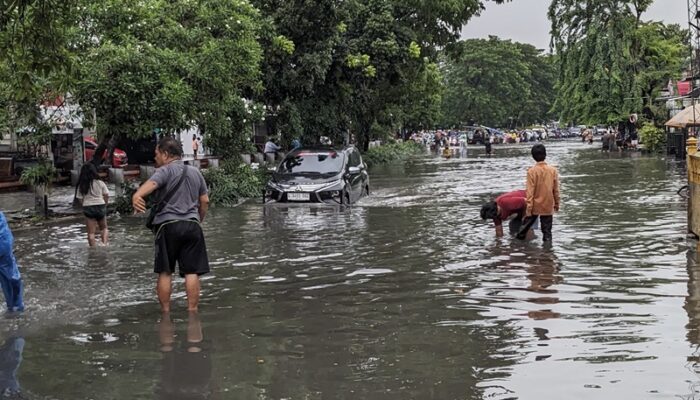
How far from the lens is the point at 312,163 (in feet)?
61.8

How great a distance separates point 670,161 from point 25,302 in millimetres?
29504

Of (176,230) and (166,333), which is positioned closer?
(166,333)

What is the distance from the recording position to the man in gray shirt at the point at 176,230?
7383mm

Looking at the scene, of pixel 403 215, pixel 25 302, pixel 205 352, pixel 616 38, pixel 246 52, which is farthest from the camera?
pixel 616 38

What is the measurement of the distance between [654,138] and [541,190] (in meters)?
34.3

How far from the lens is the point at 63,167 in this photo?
26.4 meters

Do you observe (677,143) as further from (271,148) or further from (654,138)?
(271,148)

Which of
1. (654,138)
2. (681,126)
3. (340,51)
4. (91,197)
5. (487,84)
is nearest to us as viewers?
(91,197)

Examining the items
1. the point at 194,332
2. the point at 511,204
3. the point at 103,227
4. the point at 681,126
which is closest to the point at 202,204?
the point at 194,332

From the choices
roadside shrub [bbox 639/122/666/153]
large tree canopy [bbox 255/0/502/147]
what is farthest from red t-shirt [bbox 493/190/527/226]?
roadside shrub [bbox 639/122/666/153]

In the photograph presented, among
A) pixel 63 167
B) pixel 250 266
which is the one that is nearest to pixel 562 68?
pixel 63 167

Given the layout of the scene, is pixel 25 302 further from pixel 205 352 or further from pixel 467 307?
pixel 467 307

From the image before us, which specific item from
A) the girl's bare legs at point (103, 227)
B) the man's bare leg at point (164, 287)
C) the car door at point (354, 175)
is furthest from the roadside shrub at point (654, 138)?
the man's bare leg at point (164, 287)

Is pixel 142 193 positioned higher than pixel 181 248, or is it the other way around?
pixel 142 193
